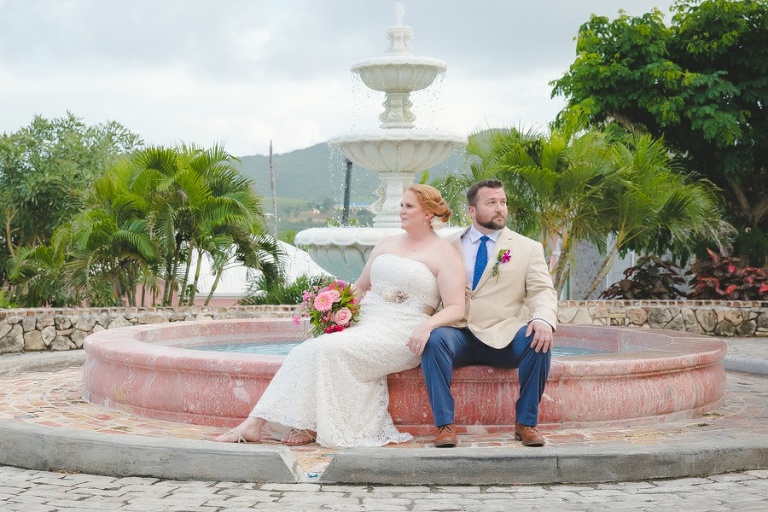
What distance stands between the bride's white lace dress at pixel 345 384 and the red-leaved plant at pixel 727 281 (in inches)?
472

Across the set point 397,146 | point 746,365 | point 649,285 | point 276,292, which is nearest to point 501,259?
point 746,365

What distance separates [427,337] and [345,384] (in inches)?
23.0

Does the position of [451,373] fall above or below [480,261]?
below

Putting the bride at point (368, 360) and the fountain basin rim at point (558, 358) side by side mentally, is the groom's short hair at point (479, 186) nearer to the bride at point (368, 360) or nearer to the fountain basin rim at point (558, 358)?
the bride at point (368, 360)

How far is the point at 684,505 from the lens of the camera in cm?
529

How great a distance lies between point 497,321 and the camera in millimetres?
6703

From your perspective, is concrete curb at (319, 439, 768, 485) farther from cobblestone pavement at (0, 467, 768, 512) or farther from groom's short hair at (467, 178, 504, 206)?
groom's short hair at (467, 178, 504, 206)

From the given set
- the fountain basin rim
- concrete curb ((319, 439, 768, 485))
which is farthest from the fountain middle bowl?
concrete curb ((319, 439, 768, 485))

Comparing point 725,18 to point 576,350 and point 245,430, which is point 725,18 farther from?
point 245,430

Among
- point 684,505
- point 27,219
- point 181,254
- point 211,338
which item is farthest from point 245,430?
point 27,219

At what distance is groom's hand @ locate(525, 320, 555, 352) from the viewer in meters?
6.29

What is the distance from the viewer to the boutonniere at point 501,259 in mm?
A: 6738

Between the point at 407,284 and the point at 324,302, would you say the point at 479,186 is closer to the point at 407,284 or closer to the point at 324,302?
the point at 407,284

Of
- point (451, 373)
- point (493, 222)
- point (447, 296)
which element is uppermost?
point (493, 222)
